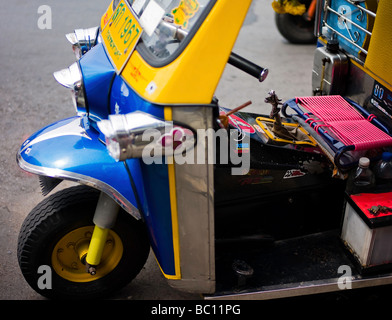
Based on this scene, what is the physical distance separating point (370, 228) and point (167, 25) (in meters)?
1.20

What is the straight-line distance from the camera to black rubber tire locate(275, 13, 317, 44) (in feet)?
18.8

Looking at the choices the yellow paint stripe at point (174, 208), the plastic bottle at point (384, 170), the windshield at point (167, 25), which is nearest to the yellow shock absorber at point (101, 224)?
the yellow paint stripe at point (174, 208)

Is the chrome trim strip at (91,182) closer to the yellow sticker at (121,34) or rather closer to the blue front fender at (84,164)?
the blue front fender at (84,164)

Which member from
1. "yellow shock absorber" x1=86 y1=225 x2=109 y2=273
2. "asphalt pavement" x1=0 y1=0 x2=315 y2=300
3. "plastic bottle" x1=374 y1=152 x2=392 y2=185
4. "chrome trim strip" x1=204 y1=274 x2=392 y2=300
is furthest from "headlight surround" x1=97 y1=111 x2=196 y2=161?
"asphalt pavement" x1=0 y1=0 x2=315 y2=300

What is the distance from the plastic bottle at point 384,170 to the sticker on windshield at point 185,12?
3.48 feet

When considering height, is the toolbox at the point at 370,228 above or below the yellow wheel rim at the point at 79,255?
above

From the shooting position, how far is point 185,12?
1.93 metres

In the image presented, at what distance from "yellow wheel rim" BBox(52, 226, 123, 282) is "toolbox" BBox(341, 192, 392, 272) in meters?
1.09

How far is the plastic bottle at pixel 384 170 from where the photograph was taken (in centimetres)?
221

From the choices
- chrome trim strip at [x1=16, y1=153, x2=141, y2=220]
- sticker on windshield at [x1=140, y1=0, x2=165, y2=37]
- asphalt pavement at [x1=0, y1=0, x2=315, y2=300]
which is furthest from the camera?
asphalt pavement at [x1=0, y1=0, x2=315, y2=300]

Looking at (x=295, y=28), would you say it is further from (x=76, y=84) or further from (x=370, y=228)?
(x=76, y=84)

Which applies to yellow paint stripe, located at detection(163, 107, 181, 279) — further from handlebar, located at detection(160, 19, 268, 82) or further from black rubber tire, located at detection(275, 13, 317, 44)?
black rubber tire, located at detection(275, 13, 317, 44)

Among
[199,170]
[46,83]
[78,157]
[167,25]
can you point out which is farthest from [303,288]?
[46,83]

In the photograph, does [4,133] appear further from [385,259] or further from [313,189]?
[385,259]
